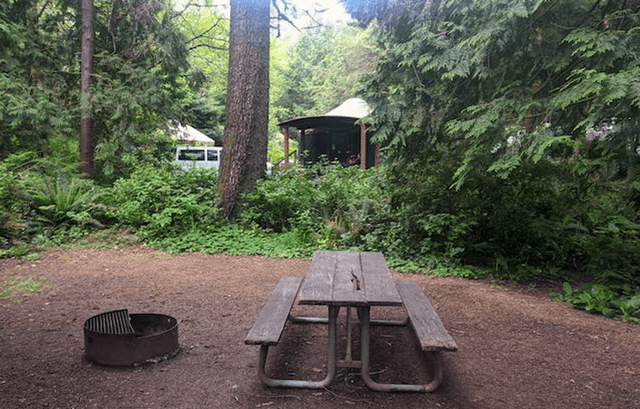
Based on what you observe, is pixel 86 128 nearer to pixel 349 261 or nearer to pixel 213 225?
pixel 213 225

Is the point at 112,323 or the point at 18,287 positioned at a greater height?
the point at 112,323

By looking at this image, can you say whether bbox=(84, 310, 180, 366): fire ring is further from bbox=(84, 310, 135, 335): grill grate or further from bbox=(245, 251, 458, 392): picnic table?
bbox=(245, 251, 458, 392): picnic table

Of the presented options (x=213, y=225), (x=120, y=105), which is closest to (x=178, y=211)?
(x=213, y=225)

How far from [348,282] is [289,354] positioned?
86cm

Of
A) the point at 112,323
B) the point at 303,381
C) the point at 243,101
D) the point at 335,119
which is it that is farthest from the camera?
the point at 335,119

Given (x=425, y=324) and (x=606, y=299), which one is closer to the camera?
(x=425, y=324)

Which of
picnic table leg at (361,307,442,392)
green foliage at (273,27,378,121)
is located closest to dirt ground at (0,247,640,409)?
picnic table leg at (361,307,442,392)

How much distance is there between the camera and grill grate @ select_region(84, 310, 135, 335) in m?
3.31

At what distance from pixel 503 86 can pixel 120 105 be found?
30.2 ft

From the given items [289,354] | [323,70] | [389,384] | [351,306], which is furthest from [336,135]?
[351,306]

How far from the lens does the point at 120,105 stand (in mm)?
10883

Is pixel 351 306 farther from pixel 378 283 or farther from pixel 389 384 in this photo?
pixel 389 384

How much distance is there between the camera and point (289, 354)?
11.2ft

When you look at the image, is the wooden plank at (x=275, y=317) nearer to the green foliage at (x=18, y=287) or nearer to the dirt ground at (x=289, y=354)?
the dirt ground at (x=289, y=354)
